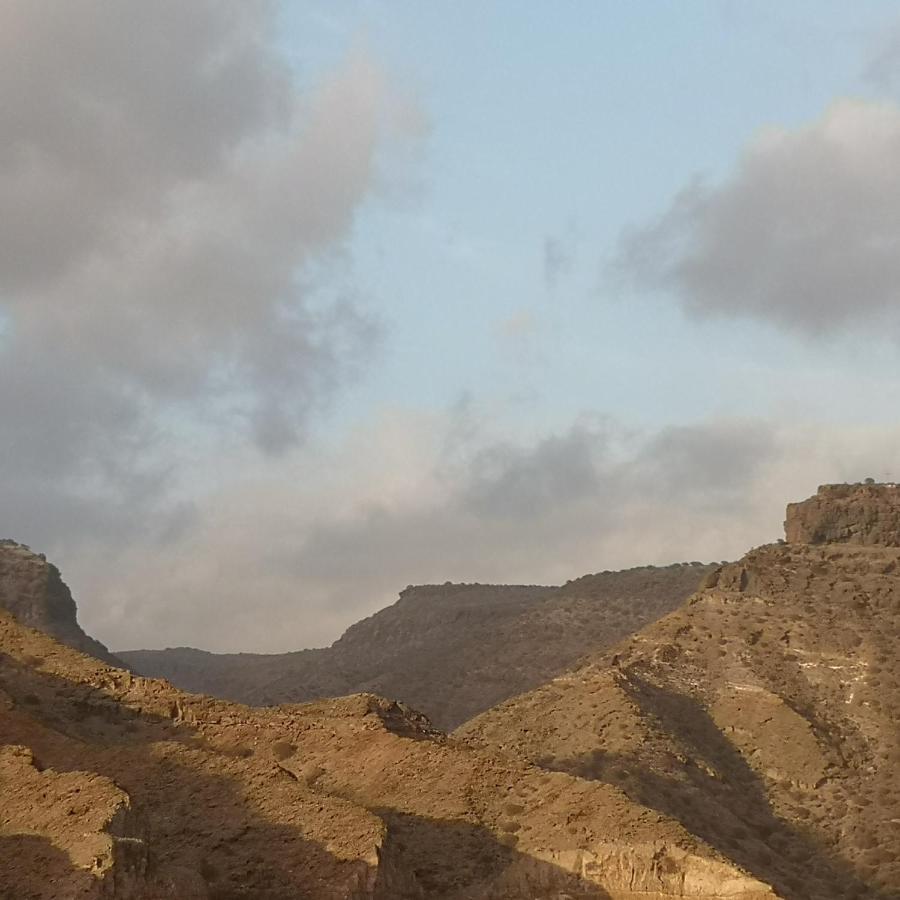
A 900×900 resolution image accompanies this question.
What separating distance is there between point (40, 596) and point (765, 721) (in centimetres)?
8048

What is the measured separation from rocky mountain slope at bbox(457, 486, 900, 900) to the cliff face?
60.3 m

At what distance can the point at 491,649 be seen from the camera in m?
151

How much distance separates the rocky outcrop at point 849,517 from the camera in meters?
101

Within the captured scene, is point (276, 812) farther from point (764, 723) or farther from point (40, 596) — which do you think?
point (40, 596)

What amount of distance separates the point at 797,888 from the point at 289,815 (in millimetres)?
31169

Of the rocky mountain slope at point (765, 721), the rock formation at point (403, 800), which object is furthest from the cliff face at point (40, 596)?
the rock formation at point (403, 800)

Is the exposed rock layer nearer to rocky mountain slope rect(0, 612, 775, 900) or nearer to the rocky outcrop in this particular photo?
the rocky outcrop

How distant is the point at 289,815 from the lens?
34875mm

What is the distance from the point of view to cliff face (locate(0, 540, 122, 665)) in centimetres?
13100

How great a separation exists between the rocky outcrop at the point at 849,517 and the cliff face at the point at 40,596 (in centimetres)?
6234

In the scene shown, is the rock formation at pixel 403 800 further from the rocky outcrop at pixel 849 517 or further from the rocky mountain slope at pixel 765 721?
the rocky outcrop at pixel 849 517

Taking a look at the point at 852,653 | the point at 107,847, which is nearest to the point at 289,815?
the point at 107,847

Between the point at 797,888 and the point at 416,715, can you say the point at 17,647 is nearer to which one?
the point at 416,715

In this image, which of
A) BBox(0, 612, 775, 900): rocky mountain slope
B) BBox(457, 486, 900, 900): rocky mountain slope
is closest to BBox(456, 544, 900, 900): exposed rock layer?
BBox(457, 486, 900, 900): rocky mountain slope
